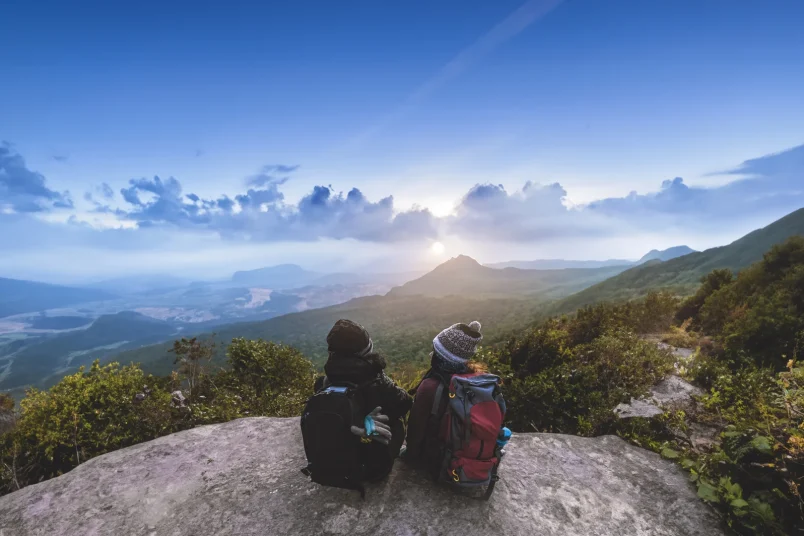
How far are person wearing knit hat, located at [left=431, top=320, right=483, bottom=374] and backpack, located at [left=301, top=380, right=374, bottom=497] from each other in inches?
43.3

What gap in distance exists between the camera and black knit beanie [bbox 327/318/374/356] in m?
4.27

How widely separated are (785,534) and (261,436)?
279 inches

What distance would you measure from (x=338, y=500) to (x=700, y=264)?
8724 inches

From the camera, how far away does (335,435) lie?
13.1 feet

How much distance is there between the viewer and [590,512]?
4598 mm

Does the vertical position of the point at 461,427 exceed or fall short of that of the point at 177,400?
it exceeds it

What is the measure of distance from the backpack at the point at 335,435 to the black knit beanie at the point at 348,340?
41cm

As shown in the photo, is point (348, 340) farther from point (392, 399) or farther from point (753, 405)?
point (753, 405)

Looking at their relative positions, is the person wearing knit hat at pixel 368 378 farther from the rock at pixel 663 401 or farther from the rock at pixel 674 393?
the rock at pixel 674 393

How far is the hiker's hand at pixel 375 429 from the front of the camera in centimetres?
399

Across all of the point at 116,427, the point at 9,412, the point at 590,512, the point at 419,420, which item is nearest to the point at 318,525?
the point at 419,420

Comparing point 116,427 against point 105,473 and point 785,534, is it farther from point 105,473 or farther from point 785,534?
point 785,534

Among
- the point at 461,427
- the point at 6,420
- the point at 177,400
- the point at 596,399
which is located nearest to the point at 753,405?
the point at 596,399

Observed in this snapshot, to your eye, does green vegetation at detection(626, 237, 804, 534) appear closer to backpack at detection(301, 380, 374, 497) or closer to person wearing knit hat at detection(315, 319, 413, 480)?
person wearing knit hat at detection(315, 319, 413, 480)
